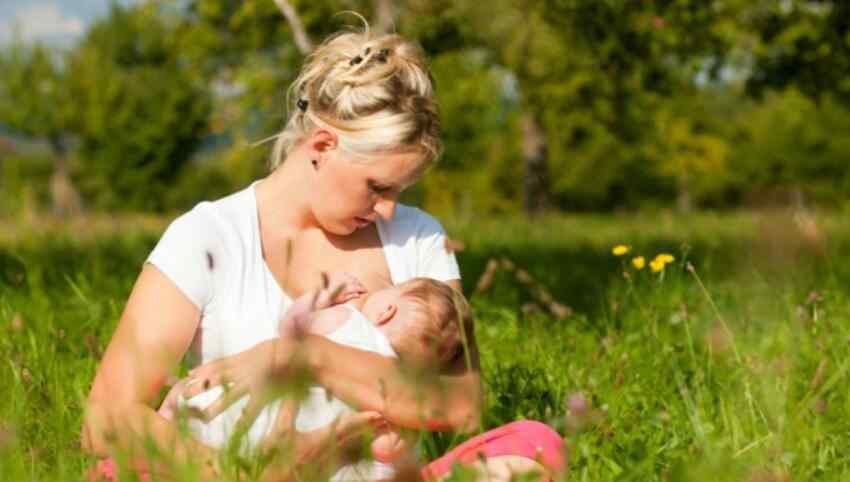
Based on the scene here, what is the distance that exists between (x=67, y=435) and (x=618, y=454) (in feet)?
4.32

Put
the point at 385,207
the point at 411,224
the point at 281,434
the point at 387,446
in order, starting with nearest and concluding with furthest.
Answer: the point at 281,434 → the point at 387,446 → the point at 385,207 → the point at 411,224

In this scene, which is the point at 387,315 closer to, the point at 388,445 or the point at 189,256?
the point at 388,445

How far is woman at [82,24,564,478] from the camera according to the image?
8.14 feet

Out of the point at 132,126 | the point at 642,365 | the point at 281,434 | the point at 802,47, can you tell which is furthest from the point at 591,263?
the point at 132,126

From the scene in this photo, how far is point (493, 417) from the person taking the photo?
3.29 metres

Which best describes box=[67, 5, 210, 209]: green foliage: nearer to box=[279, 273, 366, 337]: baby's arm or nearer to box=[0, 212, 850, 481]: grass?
box=[0, 212, 850, 481]: grass

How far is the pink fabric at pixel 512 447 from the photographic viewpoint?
2.53 m

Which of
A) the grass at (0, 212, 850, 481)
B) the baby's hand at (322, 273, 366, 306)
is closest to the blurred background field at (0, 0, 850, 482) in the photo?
the grass at (0, 212, 850, 481)

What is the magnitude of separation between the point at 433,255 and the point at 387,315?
0.50 metres

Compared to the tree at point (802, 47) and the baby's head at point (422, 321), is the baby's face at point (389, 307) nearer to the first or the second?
the baby's head at point (422, 321)

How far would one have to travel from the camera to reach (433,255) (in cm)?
324

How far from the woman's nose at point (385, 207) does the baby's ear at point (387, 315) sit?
357mm

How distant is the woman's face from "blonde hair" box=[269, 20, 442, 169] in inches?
1.1

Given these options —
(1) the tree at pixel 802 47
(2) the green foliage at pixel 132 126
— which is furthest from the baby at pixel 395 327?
(2) the green foliage at pixel 132 126
